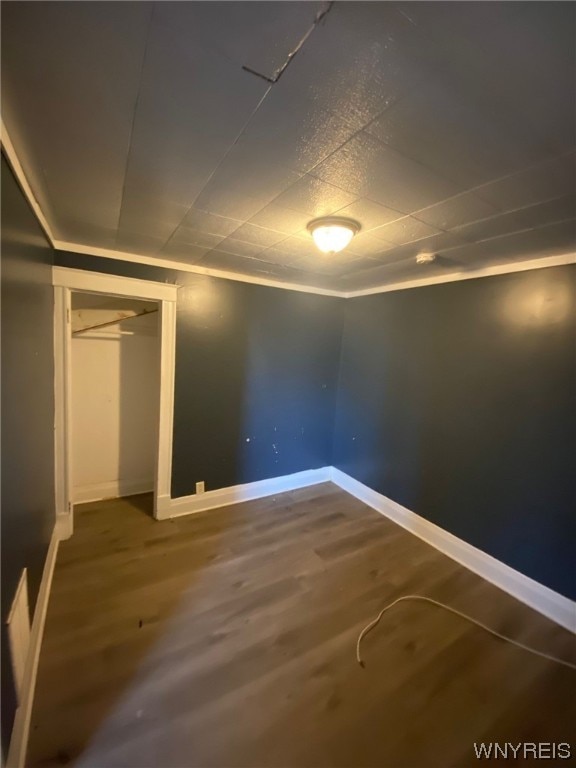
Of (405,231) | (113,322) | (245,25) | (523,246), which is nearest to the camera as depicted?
(245,25)

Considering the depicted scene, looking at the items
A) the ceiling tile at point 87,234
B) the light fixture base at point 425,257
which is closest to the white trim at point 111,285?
the ceiling tile at point 87,234

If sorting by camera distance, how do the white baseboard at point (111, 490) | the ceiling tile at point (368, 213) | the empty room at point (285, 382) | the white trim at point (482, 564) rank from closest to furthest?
the empty room at point (285, 382) < the ceiling tile at point (368, 213) < the white trim at point (482, 564) < the white baseboard at point (111, 490)

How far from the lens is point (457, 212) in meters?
1.55

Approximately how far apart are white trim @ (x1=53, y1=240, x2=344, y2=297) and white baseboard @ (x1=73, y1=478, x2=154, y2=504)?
218 centimetres

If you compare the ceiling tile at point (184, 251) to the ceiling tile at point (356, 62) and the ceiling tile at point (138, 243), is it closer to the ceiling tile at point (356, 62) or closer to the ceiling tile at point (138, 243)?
the ceiling tile at point (138, 243)

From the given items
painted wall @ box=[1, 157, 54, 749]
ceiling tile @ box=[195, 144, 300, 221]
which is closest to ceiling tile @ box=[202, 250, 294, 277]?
ceiling tile @ box=[195, 144, 300, 221]

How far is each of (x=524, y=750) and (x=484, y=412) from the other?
177 centimetres

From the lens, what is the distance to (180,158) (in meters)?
1.23

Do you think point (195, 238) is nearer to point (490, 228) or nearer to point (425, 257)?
point (425, 257)

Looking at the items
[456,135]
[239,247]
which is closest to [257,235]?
[239,247]

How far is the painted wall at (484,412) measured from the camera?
2057 mm

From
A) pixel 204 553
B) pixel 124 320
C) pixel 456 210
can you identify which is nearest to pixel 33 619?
pixel 204 553

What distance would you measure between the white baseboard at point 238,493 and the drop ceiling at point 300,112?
92.2 inches

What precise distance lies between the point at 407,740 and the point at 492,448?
5.77 feet
